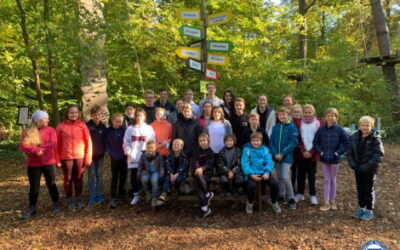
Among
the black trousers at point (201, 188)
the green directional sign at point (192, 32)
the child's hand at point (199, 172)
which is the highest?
the green directional sign at point (192, 32)

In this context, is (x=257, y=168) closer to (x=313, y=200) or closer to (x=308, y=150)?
(x=308, y=150)

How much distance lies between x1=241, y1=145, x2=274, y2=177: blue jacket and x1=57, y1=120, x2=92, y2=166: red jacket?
2.59m

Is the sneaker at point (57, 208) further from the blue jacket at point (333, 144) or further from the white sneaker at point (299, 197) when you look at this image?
the blue jacket at point (333, 144)

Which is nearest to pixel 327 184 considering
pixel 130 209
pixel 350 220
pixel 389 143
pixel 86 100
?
pixel 350 220

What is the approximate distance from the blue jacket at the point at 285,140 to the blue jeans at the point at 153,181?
76.2 inches

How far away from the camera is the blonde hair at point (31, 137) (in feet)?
15.1

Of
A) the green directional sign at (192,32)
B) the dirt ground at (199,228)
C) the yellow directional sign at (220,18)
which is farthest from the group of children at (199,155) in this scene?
the yellow directional sign at (220,18)

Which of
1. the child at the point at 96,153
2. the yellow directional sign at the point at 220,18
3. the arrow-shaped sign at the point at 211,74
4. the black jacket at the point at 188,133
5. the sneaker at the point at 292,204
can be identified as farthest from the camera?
the arrow-shaped sign at the point at 211,74

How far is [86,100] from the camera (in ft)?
25.6

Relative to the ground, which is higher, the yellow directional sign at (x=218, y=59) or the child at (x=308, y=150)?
the yellow directional sign at (x=218, y=59)

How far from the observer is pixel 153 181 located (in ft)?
16.0

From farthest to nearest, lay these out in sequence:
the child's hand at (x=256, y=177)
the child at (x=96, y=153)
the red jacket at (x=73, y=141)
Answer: the child at (x=96, y=153) < the red jacket at (x=73, y=141) < the child's hand at (x=256, y=177)

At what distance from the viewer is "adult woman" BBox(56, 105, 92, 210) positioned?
4949 millimetres

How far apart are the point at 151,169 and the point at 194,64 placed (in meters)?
2.30
